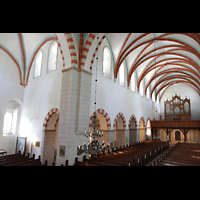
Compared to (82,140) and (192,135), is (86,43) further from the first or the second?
(192,135)

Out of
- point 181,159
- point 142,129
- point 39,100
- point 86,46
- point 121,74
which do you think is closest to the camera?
point 181,159

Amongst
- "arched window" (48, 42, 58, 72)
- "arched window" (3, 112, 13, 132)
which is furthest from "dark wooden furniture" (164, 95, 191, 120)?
"arched window" (3, 112, 13, 132)

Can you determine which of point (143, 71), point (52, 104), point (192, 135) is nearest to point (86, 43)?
point (52, 104)

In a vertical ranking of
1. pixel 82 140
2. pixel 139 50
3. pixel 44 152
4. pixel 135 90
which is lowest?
pixel 44 152

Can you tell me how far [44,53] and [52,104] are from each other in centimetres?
464

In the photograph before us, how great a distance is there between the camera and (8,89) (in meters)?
11.9

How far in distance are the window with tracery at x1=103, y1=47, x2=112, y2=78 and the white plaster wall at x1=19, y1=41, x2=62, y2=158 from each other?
3529mm

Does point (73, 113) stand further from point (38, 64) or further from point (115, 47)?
point (115, 47)

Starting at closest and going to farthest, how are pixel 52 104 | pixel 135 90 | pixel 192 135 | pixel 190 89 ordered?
pixel 52 104
pixel 135 90
pixel 192 135
pixel 190 89

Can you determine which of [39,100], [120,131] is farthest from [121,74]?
[39,100]

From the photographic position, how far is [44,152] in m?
10.1

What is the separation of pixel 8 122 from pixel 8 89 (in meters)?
2.79

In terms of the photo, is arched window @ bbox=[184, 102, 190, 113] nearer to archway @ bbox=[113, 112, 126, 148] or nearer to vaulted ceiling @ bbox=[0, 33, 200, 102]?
vaulted ceiling @ bbox=[0, 33, 200, 102]

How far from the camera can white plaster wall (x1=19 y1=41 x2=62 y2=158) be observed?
1029 cm
